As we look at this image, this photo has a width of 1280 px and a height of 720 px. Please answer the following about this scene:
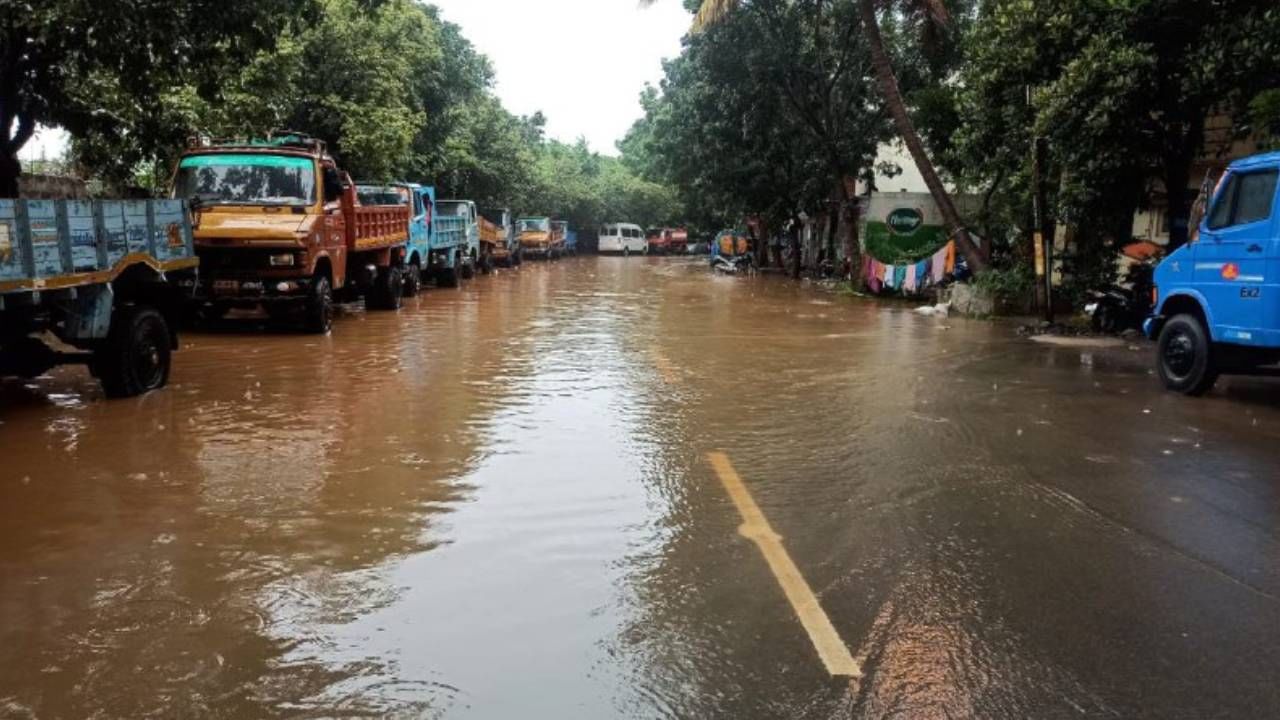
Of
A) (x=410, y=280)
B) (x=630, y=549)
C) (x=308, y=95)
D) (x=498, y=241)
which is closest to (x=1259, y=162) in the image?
(x=630, y=549)

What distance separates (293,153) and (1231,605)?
1310 centimetres

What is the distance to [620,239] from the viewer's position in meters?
62.9

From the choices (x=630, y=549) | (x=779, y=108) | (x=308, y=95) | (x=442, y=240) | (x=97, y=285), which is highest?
(x=779, y=108)

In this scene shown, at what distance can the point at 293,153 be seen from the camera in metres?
14.2

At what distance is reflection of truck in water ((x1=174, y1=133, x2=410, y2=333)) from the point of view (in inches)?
525

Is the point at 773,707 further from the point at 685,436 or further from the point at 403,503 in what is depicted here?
the point at 685,436

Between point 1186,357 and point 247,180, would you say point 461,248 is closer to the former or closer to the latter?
point 247,180

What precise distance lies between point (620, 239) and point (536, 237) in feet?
54.1


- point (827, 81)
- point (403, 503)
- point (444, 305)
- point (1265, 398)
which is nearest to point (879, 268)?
point (827, 81)

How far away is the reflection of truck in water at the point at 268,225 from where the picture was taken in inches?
525

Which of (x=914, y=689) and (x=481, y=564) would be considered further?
(x=481, y=564)

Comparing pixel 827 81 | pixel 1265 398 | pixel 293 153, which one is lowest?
pixel 1265 398

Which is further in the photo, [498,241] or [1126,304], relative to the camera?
[498,241]

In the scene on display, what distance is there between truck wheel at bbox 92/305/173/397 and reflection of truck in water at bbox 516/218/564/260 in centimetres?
3508
